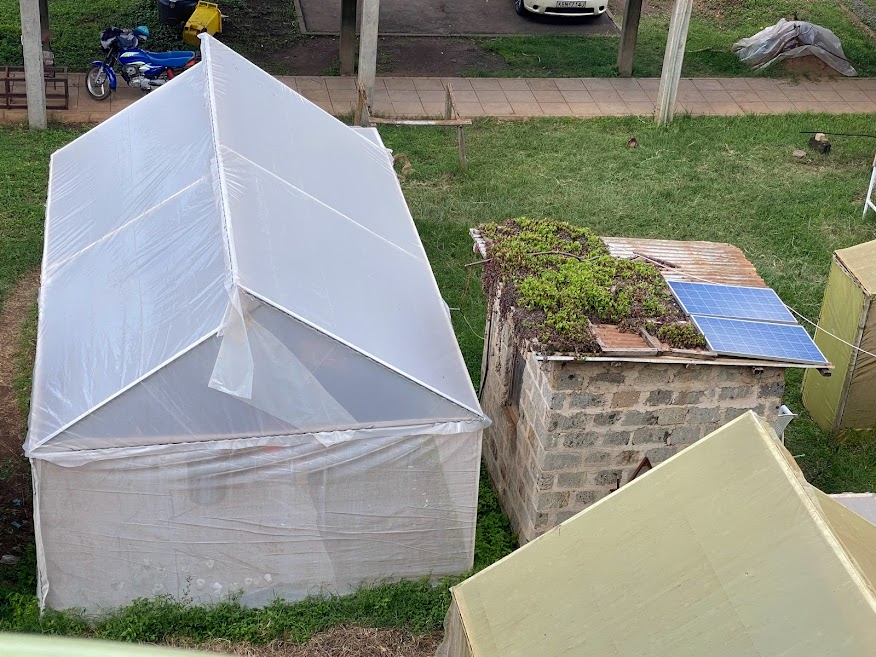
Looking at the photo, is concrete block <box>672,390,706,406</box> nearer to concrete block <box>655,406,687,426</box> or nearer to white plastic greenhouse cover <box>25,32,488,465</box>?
concrete block <box>655,406,687,426</box>

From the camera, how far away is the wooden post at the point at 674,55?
1431 centimetres

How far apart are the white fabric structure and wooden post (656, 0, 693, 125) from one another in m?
8.17

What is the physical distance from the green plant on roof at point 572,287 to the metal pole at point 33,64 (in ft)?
25.5

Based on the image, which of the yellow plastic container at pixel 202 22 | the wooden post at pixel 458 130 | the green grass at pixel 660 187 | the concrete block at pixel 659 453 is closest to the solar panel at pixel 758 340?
the concrete block at pixel 659 453

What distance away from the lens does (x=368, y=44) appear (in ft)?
45.6

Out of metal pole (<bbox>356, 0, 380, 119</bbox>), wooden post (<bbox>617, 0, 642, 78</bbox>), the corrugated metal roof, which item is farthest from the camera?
wooden post (<bbox>617, 0, 642, 78</bbox>)

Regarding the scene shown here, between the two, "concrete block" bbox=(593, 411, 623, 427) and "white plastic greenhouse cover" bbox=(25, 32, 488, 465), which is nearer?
"white plastic greenhouse cover" bbox=(25, 32, 488, 465)

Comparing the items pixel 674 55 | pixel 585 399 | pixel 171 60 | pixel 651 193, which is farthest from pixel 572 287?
pixel 171 60

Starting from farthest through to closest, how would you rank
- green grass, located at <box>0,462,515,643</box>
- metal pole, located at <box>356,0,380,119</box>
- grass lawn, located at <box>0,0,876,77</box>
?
grass lawn, located at <box>0,0,876,77</box> < metal pole, located at <box>356,0,380,119</box> < green grass, located at <box>0,462,515,643</box>

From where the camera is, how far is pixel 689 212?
12.3 m

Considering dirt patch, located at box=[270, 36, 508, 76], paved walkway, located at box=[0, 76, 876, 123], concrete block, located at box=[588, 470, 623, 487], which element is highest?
concrete block, located at box=[588, 470, 623, 487]

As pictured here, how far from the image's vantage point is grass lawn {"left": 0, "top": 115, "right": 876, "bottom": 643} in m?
10.2

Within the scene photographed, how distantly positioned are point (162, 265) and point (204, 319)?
40.1 inches

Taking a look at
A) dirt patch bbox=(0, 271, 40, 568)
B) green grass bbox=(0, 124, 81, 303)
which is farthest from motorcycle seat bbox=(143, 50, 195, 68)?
dirt patch bbox=(0, 271, 40, 568)
